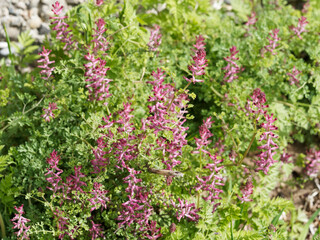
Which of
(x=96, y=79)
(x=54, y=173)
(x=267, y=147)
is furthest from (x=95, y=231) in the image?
Result: (x=267, y=147)

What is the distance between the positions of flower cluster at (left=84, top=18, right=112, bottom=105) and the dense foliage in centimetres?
1

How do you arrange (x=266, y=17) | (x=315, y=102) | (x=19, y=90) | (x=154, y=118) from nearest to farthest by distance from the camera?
(x=154, y=118), (x=19, y=90), (x=315, y=102), (x=266, y=17)

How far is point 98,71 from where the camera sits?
2785mm

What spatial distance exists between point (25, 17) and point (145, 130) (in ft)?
8.64

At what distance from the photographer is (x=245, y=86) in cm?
353

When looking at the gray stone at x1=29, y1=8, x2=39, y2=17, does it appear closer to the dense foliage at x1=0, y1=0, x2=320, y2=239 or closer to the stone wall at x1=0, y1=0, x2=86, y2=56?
the stone wall at x1=0, y1=0, x2=86, y2=56

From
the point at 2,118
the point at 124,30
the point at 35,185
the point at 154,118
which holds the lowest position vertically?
the point at 35,185

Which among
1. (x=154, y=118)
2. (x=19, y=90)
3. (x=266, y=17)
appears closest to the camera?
(x=154, y=118)

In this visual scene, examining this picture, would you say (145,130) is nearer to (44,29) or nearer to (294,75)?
(294,75)

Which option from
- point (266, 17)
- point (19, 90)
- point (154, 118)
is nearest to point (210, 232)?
point (154, 118)

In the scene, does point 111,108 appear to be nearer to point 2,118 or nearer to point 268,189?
point 2,118

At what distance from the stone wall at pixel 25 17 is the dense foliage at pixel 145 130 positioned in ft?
0.75

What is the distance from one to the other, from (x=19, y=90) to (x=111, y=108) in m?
0.99

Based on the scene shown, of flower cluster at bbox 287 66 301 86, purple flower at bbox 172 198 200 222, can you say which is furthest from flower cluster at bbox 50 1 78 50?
flower cluster at bbox 287 66 301 86
